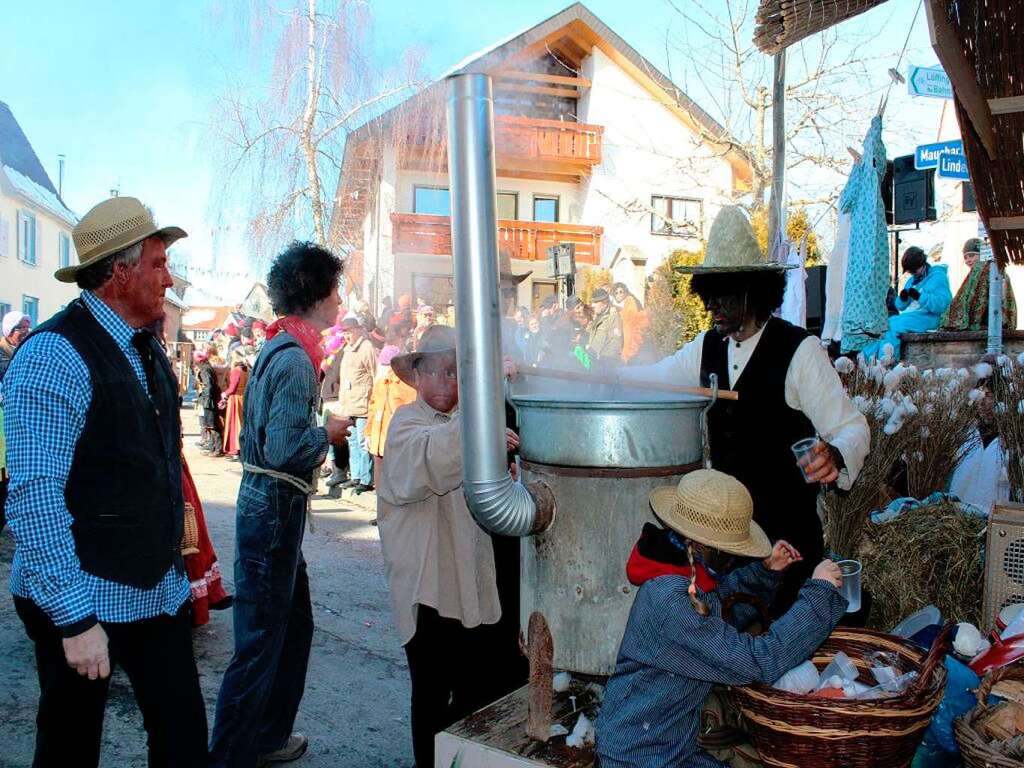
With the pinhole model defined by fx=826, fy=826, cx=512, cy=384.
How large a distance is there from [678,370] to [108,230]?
1.91 meters

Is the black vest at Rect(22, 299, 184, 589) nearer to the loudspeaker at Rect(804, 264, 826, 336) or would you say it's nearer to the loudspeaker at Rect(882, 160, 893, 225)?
the loudspeaker at Rect(882, 160, 893, 225)

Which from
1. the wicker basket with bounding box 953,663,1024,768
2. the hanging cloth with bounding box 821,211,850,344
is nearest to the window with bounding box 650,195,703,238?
the hanging cloth with bounding box 821,211,850,344

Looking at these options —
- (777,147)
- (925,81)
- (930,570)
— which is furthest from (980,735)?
(925,81)

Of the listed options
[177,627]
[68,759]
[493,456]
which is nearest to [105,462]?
[177,627]

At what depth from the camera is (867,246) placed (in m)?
6.70

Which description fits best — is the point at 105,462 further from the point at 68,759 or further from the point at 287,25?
the point at 287,25

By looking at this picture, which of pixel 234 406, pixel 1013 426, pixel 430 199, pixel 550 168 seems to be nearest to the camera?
pixel 1013 426

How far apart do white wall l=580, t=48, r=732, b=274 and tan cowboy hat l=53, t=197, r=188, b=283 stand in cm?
1165

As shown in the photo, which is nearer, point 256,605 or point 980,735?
point 980,735

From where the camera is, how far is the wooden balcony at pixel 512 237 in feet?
21.7

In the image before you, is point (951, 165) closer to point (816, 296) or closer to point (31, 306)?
point (816, 296)

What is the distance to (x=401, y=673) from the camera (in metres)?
4.51

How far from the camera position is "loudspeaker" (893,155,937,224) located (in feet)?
28.4

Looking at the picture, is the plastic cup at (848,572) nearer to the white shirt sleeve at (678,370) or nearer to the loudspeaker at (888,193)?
the white shirt sleeve at (678,370)
